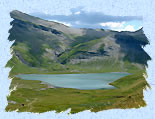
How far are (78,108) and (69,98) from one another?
25.2m

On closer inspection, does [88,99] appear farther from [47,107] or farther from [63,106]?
[47,107]

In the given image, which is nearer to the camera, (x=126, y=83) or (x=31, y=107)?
(x=31, y=107)

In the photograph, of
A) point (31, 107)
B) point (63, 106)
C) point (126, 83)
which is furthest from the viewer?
point (126, 83)

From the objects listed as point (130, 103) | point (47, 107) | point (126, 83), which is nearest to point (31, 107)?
point (47, 107)

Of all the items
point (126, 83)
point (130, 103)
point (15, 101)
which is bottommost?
point (130, 103)

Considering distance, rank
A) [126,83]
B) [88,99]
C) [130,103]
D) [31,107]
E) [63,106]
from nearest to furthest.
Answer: [130,103] → [31,107] → [63,106] → [88,99] → [126,83]

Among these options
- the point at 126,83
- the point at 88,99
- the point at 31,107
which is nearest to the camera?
the point at 31,107

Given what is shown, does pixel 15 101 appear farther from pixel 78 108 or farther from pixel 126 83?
pixel 126 83

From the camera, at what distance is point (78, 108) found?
79.1 metres

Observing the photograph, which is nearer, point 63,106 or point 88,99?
point 63,106

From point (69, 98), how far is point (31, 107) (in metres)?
28.0

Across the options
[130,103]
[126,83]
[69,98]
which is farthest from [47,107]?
[126,83]

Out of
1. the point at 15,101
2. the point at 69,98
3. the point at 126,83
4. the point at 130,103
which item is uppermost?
the point at 126,83

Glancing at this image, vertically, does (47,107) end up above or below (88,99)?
below
